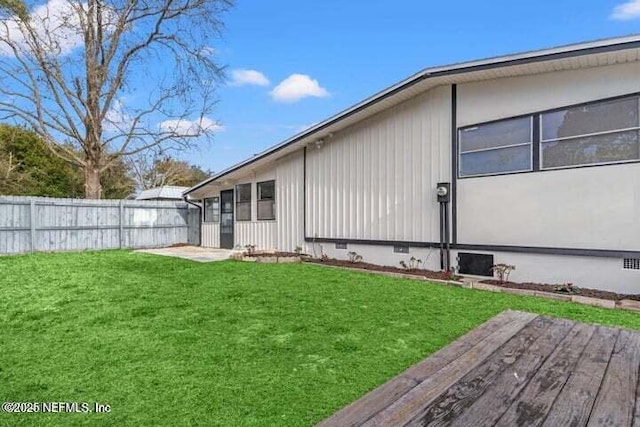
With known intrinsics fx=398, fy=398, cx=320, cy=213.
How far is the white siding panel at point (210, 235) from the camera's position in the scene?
14.6m

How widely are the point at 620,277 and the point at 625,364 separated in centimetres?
445

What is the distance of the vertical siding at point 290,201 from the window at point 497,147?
483 centimetres

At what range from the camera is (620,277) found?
222 inches

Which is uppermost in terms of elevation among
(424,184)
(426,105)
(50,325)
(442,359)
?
(426,105)

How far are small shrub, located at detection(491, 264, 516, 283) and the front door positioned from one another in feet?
30.6

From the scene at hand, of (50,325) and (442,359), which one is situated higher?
(442,359)

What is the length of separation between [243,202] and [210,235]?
2648 mm

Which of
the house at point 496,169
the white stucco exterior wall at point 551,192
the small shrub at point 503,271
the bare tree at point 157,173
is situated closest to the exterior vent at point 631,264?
the house at point 496,169

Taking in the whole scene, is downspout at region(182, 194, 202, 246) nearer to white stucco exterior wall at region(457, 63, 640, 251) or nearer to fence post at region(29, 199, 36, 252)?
fence post at region(29, 199, 36, 252)

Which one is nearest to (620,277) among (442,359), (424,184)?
(424,184)

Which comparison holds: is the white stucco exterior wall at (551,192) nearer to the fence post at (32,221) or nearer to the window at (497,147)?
the window at (497,147)

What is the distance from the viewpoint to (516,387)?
1.80 metres

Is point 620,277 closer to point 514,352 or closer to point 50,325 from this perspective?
point 514,352

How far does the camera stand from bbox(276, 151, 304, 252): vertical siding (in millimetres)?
10992
